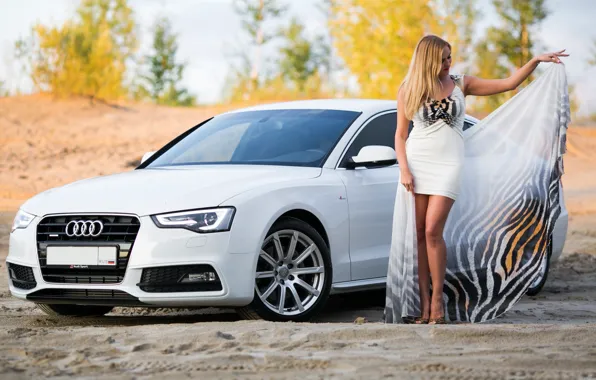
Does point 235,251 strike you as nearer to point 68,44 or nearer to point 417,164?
point 417,164

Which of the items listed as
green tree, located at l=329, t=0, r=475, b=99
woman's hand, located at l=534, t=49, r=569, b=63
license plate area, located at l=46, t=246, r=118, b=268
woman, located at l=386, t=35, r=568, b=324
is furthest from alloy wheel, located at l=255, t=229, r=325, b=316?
green tree, located at l=329, t=0, r=475, b=99

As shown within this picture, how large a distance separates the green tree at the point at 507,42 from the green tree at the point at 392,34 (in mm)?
1760

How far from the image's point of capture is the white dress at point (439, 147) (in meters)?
6.80

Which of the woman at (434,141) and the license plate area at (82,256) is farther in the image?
the woman at (434,141)

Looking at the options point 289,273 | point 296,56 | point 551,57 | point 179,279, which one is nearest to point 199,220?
point 179,279

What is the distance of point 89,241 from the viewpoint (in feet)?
21.6

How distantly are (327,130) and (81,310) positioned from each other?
2.13 meters

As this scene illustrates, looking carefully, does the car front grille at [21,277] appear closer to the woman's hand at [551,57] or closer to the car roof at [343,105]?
the car roof at [343,105]

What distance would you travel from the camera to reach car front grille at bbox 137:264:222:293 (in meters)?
6.45

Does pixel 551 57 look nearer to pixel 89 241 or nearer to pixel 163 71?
pixel 89 241

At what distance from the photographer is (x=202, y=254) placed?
6.41 metres

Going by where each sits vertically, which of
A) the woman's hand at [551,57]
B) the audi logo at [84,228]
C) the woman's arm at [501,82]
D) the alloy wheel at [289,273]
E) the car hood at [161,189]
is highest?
the woman's hand at [551,57]

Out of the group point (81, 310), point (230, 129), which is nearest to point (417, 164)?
point (230, 129)

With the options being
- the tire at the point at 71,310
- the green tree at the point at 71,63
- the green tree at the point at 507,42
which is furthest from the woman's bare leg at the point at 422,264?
the green tree at the point at 507,42
